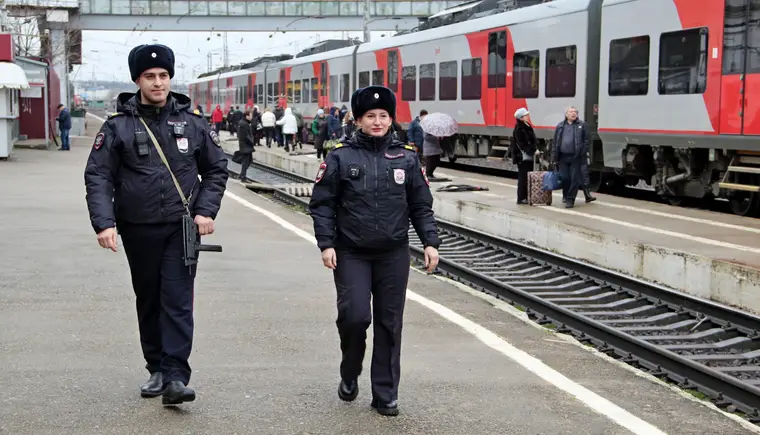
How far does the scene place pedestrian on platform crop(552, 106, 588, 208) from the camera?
17.7 m

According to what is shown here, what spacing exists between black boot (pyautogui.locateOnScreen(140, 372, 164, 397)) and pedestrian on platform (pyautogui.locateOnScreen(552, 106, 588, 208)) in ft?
40.4

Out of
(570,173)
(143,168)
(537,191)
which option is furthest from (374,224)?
(537,191)

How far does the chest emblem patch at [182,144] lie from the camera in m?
5.84

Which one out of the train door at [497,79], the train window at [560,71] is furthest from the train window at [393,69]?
the train window at [560,71]

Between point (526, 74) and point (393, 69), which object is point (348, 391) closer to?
point (526, 74)

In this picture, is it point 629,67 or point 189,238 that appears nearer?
point 189,238

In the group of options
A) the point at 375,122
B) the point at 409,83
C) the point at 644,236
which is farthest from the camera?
the point at 409,83

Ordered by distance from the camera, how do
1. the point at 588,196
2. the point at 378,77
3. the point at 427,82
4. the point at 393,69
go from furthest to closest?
the point at 378,77 → the point at 393,69 → the point at 427,82 → the point at 588,196

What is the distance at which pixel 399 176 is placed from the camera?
588 cm

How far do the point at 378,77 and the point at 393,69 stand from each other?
1407 millimetres

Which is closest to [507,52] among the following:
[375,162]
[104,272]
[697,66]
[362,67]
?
[697,66]

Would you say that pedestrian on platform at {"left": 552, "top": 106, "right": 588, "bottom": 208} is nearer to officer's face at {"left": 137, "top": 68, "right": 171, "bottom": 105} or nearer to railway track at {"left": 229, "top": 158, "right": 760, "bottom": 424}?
railway track at {"left": 229, "top": 158, "right": 760, "bottom": 424}

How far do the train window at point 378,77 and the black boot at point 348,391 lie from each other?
26209 millimetres

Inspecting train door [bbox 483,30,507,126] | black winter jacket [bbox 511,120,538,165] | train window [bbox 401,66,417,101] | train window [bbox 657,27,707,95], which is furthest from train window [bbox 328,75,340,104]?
train window [bbox 657,27,707,95]
